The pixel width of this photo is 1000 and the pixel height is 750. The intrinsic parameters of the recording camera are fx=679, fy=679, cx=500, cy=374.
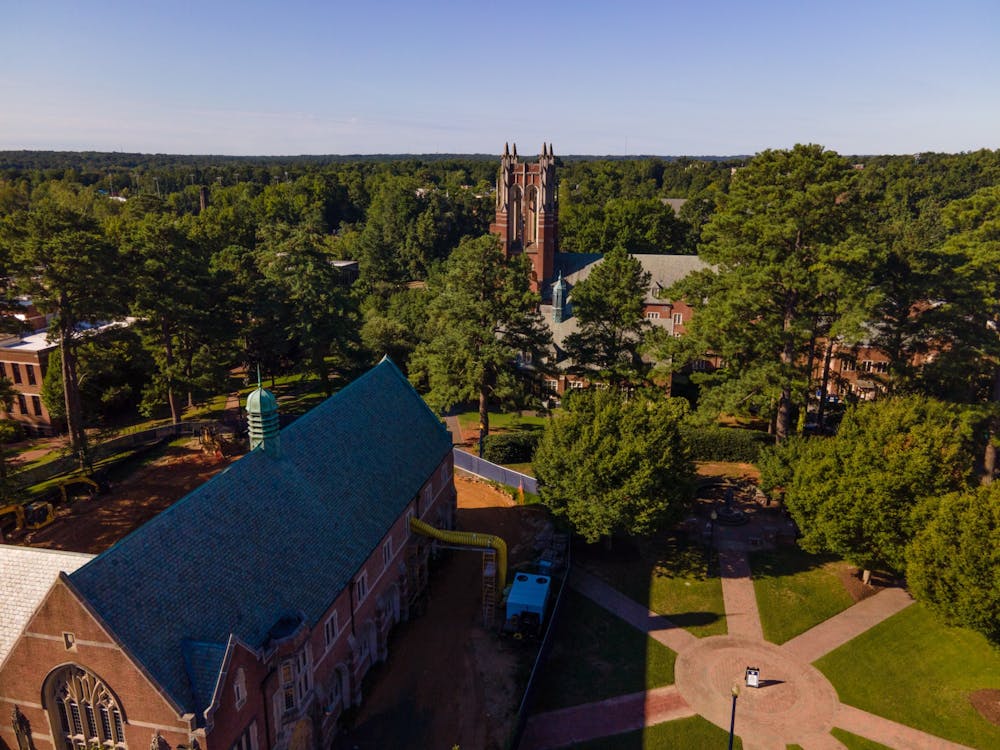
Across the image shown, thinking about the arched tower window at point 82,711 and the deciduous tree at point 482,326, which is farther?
the deciduous tree at point 482,326

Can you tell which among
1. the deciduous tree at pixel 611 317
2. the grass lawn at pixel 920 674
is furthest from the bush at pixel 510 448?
the grass lawn at pixel 920 674

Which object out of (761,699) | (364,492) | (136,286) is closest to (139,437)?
(136,286)

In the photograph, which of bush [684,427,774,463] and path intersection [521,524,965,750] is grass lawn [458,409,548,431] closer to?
bush [684,427,774,463]

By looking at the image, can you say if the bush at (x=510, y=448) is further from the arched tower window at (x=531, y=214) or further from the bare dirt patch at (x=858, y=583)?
the arched tower window at (x=531, y=214)

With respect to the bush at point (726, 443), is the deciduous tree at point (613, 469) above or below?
above

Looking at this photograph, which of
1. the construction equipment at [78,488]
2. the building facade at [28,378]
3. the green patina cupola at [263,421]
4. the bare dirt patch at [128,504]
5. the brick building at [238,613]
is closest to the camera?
the brick building at [238,613]

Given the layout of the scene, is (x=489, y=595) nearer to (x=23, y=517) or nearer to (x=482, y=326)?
(x=482, y=326)

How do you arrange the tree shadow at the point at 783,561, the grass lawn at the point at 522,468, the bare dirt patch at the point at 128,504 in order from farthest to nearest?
the grass lawn at the point at 522,468
the bare dirt patch at the point at 128,504
the tree shadow at the point at 783,561
